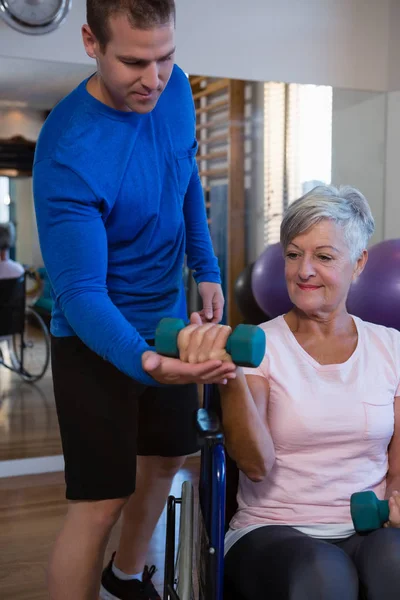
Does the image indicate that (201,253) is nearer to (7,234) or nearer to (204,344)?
(204,344)

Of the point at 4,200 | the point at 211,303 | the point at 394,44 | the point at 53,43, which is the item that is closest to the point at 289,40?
the point at 394,44

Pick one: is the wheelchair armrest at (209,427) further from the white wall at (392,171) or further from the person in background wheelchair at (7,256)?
the white wall at (392,171)

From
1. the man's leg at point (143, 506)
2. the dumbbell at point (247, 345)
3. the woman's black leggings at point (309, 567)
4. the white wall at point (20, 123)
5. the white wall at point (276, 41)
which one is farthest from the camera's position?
the white wall at point (20, 123)

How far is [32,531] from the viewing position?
2441mm

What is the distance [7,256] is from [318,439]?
247 cm

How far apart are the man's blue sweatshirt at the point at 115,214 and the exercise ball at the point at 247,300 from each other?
1.78 meters

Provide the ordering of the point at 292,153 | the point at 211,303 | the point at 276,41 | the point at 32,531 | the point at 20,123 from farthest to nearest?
the point at 292,153
the point at 276,41
the point at 20,123
the point at 32,531
the point at 211,303

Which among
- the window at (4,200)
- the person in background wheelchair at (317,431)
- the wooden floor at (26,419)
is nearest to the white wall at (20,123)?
the window at (4,200)

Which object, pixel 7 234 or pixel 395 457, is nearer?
pixel 395 457

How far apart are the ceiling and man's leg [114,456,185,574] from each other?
1.82 metres

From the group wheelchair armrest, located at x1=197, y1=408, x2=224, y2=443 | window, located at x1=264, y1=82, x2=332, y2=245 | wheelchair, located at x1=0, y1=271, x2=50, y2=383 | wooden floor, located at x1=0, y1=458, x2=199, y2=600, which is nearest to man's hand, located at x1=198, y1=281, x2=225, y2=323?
wheelchair armrest, located at x1=197, y1=408, x2=224, y2=443

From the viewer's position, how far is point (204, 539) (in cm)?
112

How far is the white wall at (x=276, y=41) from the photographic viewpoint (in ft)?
9.57

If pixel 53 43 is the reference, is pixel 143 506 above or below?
below
